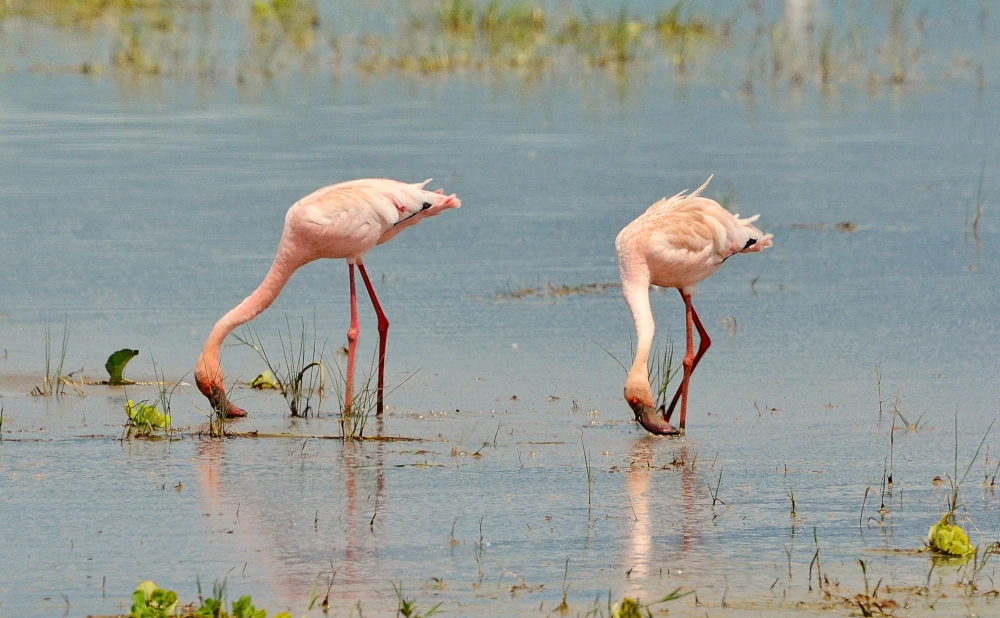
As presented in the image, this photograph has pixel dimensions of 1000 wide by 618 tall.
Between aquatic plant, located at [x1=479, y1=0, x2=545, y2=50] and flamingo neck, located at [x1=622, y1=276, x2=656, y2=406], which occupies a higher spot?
aquatic plant, located at [x1=479, y1=0, x2=545, y2=50]

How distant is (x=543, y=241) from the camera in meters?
12.0

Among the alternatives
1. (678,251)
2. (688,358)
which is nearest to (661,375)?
(688,358)

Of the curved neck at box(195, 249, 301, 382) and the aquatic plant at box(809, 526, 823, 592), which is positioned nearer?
the aquatic plant at box(809, 526, 823, 592)

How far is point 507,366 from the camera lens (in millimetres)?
8555

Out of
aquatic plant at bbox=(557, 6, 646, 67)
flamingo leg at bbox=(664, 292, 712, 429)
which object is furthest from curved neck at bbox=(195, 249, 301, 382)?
aquatic plant at bbox=(557, 6, 646, 67)

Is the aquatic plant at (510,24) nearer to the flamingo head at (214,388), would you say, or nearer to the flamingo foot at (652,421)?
the flamingo head at (214,388)

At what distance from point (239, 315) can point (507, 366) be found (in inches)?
53.0

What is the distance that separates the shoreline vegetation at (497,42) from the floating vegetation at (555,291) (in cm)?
1105

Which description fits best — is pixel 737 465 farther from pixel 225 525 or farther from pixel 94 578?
pixel 94 578

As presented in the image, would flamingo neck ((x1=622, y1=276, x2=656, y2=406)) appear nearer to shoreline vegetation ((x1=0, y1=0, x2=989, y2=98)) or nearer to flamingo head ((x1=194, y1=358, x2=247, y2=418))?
flamingo head ((x1=194, y1=358, x2=247, y2=418))

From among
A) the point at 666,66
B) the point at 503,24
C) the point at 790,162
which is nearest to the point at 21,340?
the point at 790,162

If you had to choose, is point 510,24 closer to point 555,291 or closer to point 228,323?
point 555,291

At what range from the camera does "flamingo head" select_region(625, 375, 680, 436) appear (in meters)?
7.26

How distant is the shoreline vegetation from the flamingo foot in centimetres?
1425
